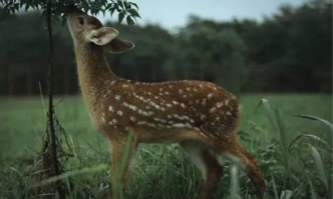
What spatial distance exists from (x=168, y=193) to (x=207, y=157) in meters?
0.34

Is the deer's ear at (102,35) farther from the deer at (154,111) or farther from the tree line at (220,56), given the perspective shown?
the tree line at (220,56)

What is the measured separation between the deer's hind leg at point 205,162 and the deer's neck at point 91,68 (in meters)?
0.65

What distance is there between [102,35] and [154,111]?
554mm

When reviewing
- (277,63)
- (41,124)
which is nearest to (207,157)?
(41,124)

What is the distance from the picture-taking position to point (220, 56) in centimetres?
2152

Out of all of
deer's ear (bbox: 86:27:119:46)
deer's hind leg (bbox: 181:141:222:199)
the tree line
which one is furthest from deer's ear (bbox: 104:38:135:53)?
the tree line

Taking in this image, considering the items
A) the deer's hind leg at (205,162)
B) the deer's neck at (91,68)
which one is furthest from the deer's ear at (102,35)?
the deer's hind leg at (205,162)

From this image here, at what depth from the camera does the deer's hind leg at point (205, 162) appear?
405 centimetres

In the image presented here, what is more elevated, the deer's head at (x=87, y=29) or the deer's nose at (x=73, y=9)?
the deer's nose at (x=73, y=9)

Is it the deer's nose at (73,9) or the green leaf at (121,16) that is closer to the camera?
the green leaf at (121,16)

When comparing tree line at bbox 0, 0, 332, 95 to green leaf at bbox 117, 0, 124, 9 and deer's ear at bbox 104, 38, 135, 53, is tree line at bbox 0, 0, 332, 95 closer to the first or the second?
deer's ear at bbox 104, 38, 135, 53

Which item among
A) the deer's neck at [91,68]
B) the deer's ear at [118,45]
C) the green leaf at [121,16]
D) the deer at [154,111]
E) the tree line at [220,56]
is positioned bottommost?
the tree line at [220,56]

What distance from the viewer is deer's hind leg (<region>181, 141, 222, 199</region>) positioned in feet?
13.3

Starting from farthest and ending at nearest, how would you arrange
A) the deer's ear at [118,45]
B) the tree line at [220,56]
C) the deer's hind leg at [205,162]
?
the tree line at [220,56] → the deer's ear at [118,45] → the deer's hind leg at [205,162]
